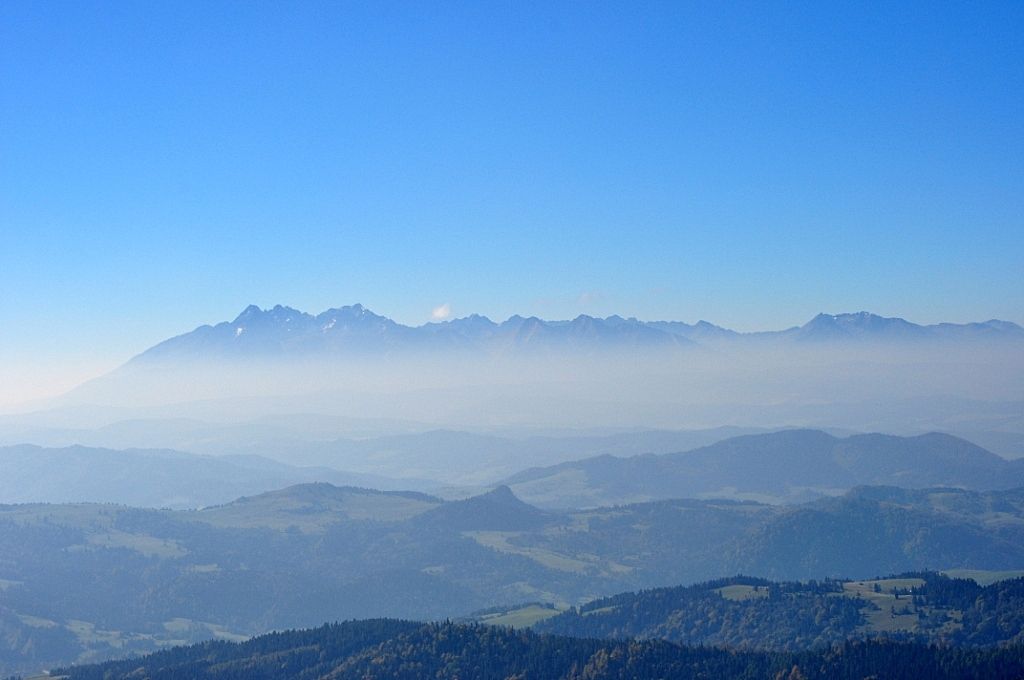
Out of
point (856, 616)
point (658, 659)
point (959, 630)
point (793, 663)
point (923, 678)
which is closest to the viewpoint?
point (923, 678)

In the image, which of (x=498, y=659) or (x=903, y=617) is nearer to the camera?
(x=498, y=659)

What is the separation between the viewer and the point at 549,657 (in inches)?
6176

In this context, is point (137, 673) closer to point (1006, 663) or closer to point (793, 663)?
point (793, 663)

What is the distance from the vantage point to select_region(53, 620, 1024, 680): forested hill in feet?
443

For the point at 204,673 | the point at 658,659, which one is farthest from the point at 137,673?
the point at 658,659

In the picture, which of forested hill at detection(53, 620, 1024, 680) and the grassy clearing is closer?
forested hill at detection(53, 620, 1024, 680)

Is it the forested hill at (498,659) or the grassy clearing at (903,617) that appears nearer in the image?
the forested hill at (498,659)

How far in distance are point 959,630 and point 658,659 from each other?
6041 cm

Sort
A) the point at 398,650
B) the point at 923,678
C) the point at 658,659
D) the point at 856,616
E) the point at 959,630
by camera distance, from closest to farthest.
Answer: the point at 923,678, the point at 658,659, the point at 398,650, the point at 959,630, the point at 856,616

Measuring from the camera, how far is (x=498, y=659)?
517 feet

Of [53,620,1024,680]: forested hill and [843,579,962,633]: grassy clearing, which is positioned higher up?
[53,620,1024,680]: forested hill

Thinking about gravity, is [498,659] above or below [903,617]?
above

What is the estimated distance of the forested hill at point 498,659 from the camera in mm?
135125

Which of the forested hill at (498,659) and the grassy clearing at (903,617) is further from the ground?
the forested hill at (498,659)
